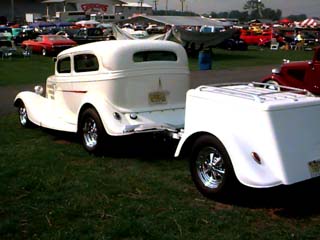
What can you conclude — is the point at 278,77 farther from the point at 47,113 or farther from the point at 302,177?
the point at 302,177

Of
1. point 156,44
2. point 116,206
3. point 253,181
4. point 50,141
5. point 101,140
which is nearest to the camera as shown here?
point 253,181

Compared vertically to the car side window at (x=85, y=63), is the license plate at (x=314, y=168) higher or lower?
lower

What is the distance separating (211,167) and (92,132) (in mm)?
2754

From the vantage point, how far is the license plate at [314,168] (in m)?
4.86

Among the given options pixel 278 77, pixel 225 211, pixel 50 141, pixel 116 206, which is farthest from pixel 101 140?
pixel 278 77

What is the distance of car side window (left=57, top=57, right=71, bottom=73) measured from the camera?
A: 28.6 ft

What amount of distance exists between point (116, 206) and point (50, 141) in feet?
12.2

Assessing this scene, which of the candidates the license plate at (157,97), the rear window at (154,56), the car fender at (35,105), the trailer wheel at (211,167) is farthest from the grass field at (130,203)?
the car fender at (35,105)

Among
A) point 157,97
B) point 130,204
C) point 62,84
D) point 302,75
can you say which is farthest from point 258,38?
point 130,204

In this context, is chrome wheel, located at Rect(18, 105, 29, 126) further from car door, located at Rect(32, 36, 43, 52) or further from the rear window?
car door, located at Rect(32, 36, 43, 52)

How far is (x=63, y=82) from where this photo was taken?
8.76m

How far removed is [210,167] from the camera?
539cm

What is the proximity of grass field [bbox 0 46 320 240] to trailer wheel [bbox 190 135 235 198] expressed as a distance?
0.14 metres

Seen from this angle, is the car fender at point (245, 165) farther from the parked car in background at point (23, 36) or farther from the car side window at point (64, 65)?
the parked car in background at point (23, 36)
